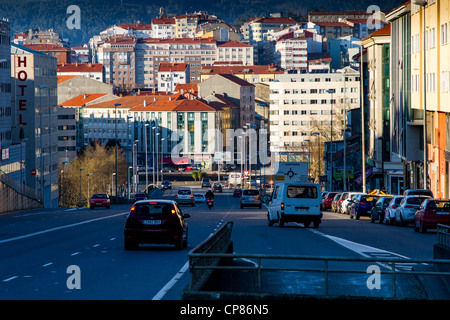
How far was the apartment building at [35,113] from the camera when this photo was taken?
353 feet

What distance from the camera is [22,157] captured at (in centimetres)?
9312

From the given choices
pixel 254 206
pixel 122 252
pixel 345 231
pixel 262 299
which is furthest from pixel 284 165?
pixel 262 299

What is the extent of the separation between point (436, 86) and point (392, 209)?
19.7 metres

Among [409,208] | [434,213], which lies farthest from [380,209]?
[434,213]

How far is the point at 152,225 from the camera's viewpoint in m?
23.3

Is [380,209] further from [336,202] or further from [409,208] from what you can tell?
[336,202]

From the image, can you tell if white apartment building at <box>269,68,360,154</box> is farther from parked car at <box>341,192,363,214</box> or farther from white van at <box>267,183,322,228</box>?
white van at <box>267,183,322,228</box>

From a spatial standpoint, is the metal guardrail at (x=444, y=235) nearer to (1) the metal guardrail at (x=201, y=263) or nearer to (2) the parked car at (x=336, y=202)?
(1) the metal guardrail at (x=201, y=263)

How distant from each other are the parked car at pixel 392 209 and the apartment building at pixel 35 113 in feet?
224

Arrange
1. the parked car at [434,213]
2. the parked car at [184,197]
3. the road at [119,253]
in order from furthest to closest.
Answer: the parked car at [184,197] < the parked car at [434,213] < the road at [119,253]

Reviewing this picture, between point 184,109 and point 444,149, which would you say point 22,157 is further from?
point 184,109

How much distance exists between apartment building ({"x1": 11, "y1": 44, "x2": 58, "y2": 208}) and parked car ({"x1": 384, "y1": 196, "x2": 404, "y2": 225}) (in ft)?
224

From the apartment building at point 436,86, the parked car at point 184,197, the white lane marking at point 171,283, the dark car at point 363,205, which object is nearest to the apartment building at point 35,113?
the parked car at point 184,197

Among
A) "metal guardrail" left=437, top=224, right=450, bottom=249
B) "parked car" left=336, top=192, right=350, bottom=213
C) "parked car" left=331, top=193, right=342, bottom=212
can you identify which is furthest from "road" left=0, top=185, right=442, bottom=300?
"parked car" left=331, top=193, right=342, bottom=212
